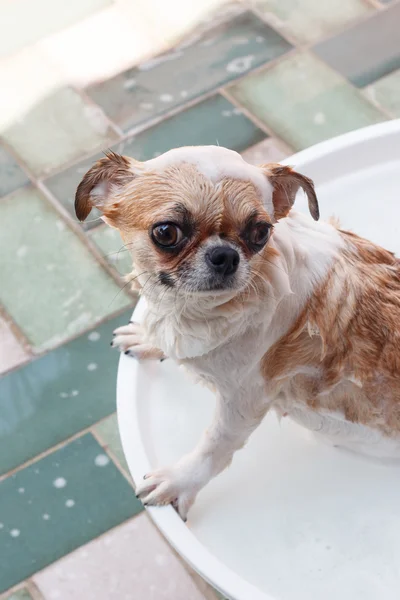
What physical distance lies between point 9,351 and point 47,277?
0.34 meters

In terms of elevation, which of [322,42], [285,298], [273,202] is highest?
[273,202]

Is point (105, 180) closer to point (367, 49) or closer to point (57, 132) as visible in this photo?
point (57, 132)

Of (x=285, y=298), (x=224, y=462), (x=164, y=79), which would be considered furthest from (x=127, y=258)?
(x=285, y=298)

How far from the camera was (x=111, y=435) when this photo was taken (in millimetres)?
3000

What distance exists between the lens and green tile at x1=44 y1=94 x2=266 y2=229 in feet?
11.6

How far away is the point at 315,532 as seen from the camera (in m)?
2.35

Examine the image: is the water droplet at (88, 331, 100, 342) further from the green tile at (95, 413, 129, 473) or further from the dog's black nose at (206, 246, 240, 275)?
the dog's black nose at (206, 246, 240, 275)

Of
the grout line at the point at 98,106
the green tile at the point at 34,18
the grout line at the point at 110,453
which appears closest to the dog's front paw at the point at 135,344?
the grout line at the point at 110,453

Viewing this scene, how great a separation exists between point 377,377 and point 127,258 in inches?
60.4

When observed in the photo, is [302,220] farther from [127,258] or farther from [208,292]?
[127,258]

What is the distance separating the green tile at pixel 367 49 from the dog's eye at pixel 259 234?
7.30 ft

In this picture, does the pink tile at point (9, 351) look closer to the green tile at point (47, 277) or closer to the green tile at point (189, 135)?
the green tile at point (47, 277)

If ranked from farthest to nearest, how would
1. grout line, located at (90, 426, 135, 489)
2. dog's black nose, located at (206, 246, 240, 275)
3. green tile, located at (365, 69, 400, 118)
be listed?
green tile, located at (365, 69, 400, 118) → grout line, located at (90, 426, 135, 489) → dog's black nose, located at (206, 246, 240, 275)

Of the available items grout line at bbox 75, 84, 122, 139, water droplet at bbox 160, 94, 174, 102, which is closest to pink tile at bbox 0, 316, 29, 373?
grout line at bbox 75, 84, 122, 139
